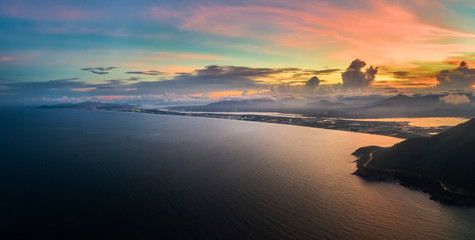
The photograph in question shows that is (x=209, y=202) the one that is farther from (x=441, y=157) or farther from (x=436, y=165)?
(x=441, y=157)

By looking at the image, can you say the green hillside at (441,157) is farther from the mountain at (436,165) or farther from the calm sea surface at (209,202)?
the calm sea surface at (209,202)

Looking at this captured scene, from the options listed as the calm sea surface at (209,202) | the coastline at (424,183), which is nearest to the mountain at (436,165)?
the coastline at (424,183)

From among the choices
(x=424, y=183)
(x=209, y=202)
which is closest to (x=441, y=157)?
(x=424, y=183)

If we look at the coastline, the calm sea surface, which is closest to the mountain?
the coastline

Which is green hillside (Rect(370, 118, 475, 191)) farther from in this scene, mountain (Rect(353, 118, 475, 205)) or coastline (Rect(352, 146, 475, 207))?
coastline (Rect(352, 146, 475, 207))

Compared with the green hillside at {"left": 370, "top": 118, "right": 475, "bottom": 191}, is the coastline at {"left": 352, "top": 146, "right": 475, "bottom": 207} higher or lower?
lower

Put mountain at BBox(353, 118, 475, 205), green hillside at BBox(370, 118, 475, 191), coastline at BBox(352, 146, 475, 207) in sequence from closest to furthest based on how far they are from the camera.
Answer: coastline at BBox(352, 146, 475, 207) < mountain at BBox(353, 118, 475, 205) < green hillside at BBox(370, 118, 475, 191)

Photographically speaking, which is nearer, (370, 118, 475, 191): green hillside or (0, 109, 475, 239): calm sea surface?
(0, 109, 475, 239): calm sea surface

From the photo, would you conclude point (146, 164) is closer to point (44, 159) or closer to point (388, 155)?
point (44, 159)
